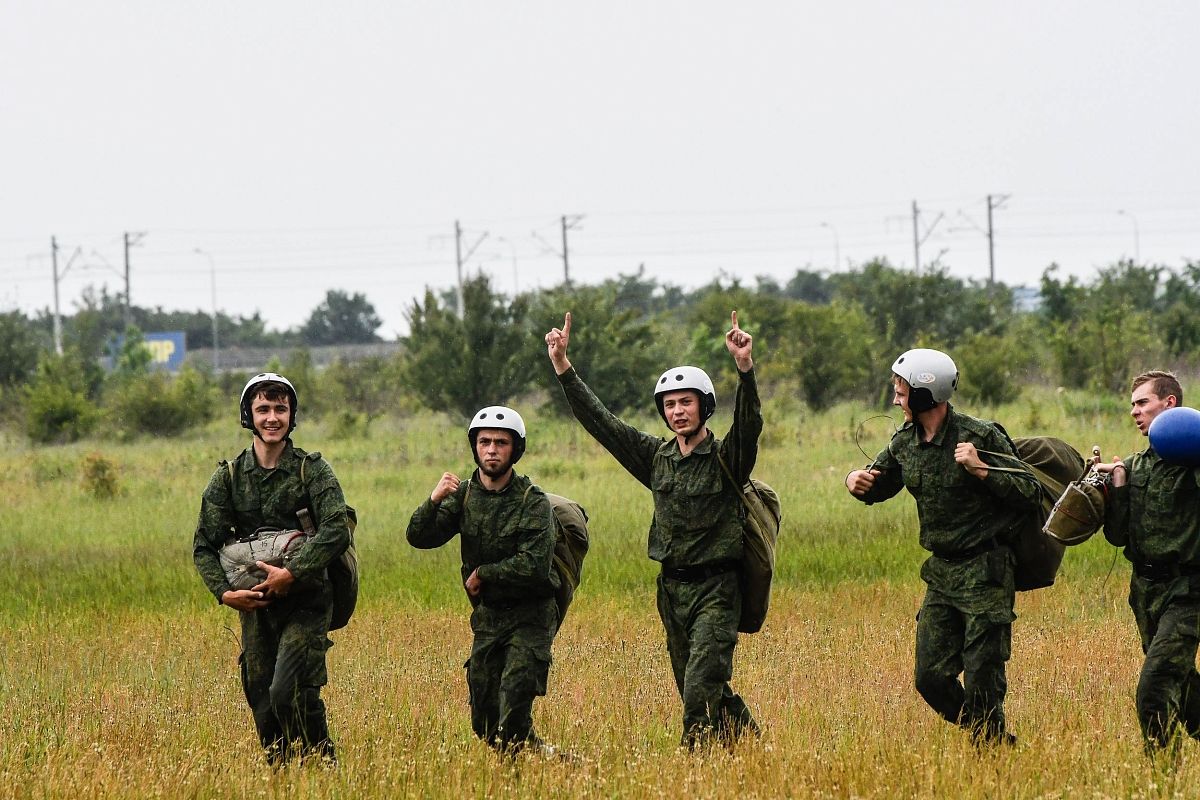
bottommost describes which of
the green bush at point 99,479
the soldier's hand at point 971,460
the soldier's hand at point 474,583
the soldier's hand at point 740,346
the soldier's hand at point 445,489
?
the green bush at point 99,479

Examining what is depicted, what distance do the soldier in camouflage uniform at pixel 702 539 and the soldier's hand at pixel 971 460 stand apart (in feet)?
3.24

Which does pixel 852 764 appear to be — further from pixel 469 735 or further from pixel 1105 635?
pixel 1105 635

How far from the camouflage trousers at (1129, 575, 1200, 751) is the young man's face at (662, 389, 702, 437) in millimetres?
2366

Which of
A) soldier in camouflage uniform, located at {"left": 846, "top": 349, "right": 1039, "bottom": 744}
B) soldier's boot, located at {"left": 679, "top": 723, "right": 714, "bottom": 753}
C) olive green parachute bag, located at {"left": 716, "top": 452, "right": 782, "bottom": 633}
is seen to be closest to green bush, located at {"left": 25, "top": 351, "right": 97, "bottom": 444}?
olive green parachute bag, located at {"left": 716, "top": 452, "right": 782, "bottom": 633}

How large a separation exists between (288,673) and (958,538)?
3.36m

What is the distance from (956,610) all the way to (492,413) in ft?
8.32

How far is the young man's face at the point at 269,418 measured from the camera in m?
7.39

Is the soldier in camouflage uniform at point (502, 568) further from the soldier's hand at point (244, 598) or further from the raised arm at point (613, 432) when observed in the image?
the soldier's hand at point (244, 598)

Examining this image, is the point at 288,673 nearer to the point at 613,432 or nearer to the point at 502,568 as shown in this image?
the point at 502,568

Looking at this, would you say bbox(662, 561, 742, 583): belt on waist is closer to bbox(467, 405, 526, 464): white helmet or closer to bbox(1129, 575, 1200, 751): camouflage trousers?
bbox(467, 405, 526, 464): white helmet

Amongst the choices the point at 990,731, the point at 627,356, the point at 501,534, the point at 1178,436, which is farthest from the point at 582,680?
the point at 627,356

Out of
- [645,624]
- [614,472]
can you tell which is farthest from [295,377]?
[645,624]

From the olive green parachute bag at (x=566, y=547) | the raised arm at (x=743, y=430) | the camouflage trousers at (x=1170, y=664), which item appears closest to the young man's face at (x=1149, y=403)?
the camouflage trousers at (x=1170, y=664)

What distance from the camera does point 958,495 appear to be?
7.23 metres
